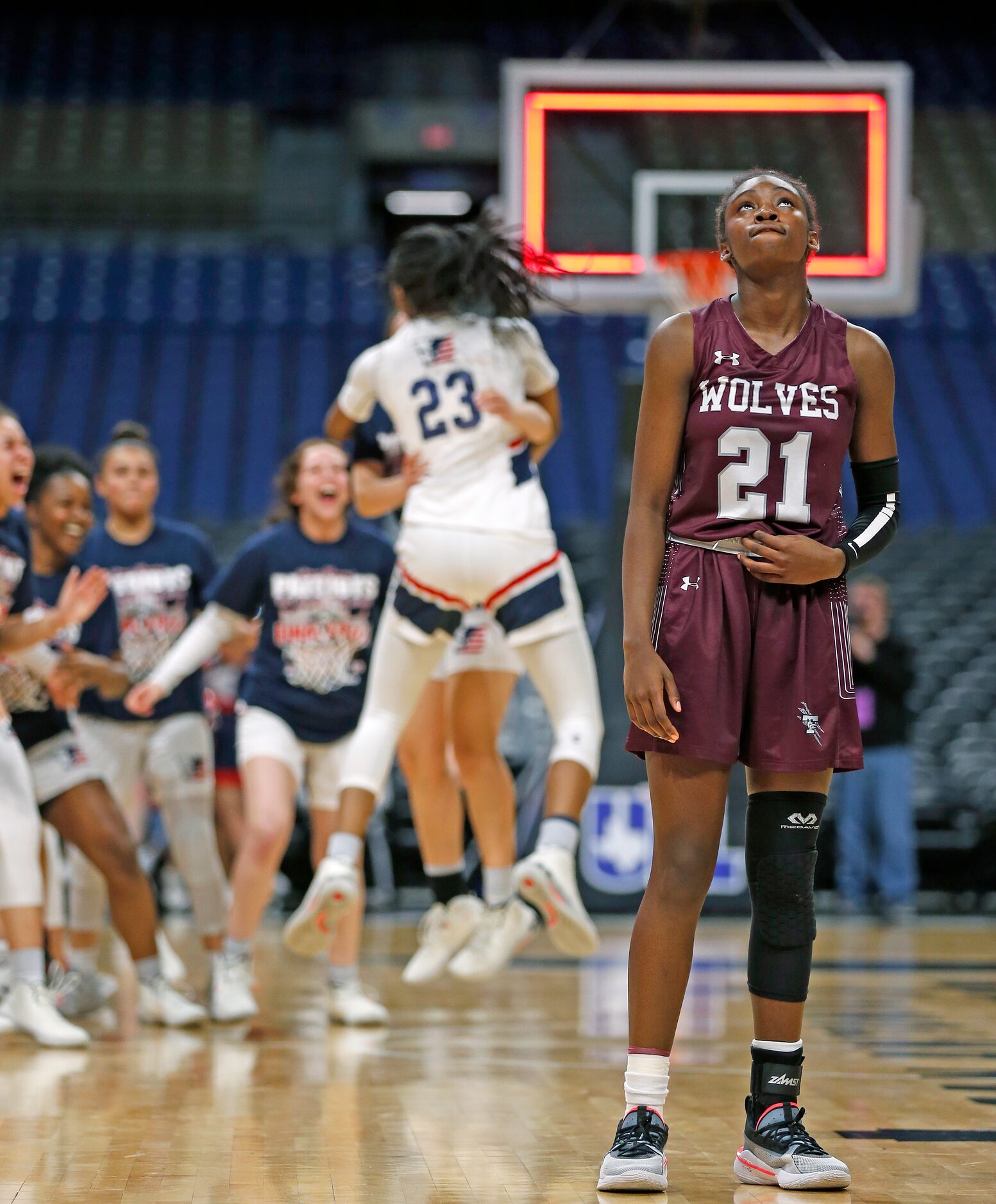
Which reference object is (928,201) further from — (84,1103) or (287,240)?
(84,1103)

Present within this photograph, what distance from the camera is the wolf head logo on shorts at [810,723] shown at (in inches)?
116

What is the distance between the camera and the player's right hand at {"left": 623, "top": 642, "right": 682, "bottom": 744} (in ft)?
9.50

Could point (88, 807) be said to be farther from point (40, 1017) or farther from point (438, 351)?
point (438, 351)

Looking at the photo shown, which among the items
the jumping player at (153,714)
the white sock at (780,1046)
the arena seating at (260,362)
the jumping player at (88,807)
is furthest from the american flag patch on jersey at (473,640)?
the arena seating at (260,362)

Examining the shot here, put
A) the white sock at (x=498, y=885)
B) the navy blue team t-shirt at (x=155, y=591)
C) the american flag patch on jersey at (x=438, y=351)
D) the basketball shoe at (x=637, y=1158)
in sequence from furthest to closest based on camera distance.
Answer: the navy blue team t-shirt at (x=155, y=591), the white sock at (x=498, y=885), the american flag patch on jersey at (x=438, y=351), the basketball shoe at (x=637, y=1158)

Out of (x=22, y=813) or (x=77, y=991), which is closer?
(x=22, y=813)

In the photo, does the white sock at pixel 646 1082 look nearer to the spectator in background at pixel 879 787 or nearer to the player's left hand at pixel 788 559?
the player's left hand at pixel 788 559

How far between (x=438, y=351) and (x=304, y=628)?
115 centimetres

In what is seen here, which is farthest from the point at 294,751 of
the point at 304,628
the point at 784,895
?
the point at 784,895

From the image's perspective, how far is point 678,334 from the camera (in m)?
3.04

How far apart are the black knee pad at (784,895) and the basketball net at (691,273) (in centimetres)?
537

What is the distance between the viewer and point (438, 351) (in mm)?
4797

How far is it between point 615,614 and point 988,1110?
17.1ft

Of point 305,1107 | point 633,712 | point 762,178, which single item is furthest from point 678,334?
point 305,1107
